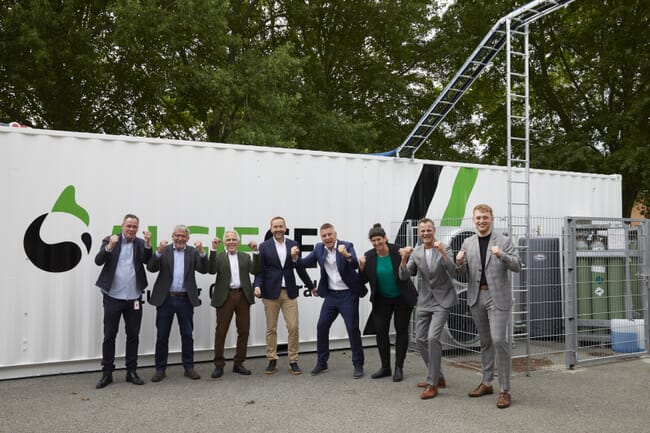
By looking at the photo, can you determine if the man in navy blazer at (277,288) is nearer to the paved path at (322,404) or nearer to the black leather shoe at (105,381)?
the paved path at (322,404)

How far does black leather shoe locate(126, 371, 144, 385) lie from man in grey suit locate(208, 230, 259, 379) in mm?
792

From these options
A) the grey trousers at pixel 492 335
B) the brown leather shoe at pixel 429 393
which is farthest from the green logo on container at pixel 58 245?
the grey trousers at pixel 492 335

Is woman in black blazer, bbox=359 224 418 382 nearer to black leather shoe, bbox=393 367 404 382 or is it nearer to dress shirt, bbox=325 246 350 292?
black leather shoe, bbox=393 367 404 382

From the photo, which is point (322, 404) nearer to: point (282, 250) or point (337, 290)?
point (337, 290)

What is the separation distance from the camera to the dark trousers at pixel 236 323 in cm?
629

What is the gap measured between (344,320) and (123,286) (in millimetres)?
2461

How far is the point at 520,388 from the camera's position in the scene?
5.77m

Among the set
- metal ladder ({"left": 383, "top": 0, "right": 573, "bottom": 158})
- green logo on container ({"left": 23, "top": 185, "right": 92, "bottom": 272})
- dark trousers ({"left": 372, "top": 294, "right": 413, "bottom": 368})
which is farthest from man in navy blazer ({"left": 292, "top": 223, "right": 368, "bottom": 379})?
metal ladder ({"left": 383, "top": 0, "right": 573, "bottom": 158})

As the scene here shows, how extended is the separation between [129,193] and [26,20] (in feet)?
26.3

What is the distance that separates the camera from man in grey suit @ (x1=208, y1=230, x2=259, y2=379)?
630 centimetres

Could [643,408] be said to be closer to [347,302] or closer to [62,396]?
[347,302]

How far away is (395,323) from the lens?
20.4 feet

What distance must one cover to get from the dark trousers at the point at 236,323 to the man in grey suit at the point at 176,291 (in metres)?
0.30

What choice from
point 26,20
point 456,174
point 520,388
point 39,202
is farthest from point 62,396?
point 26,20
